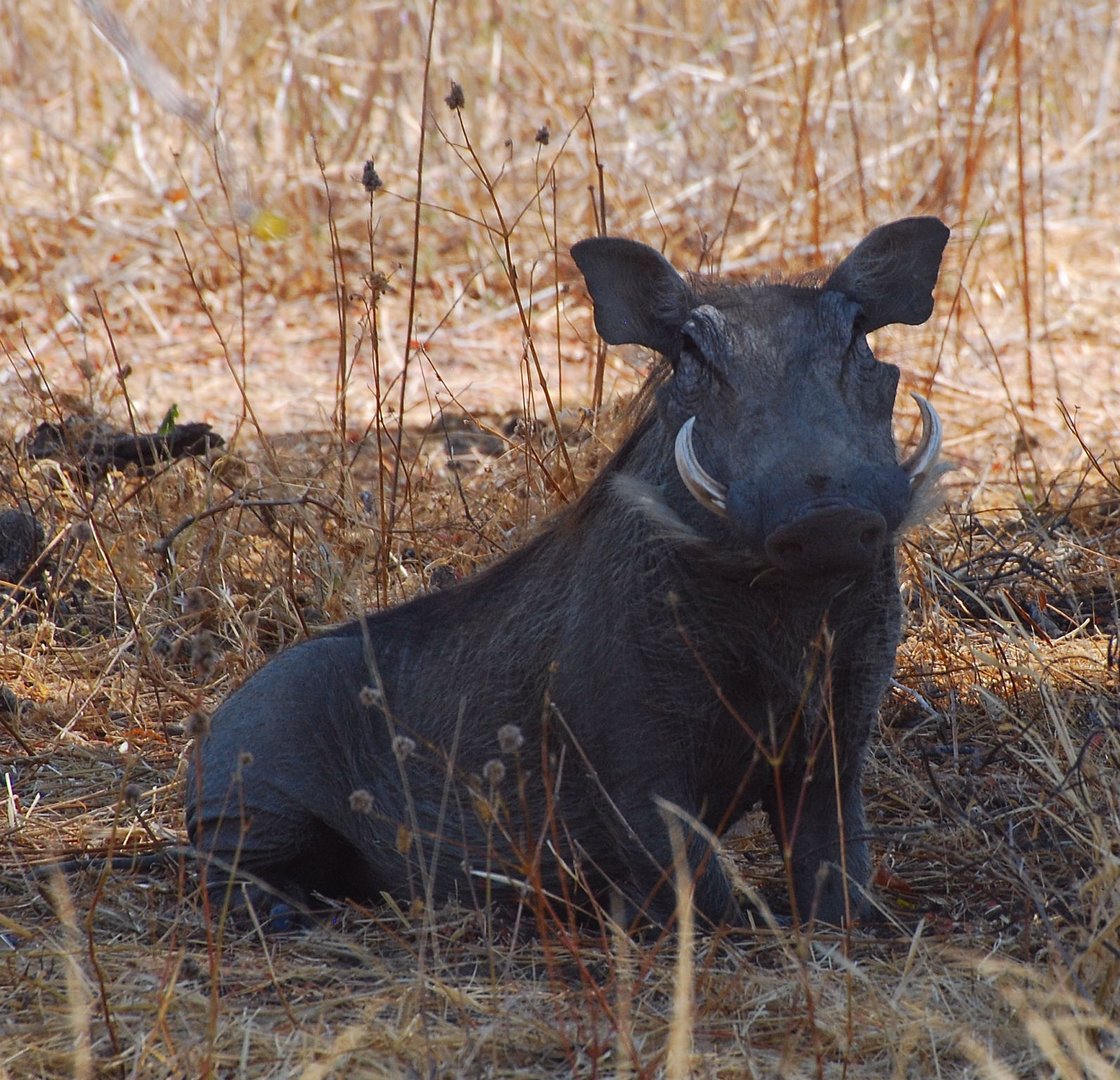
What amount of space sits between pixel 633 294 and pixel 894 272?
0.49 meters

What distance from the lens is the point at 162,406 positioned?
21.2 feet

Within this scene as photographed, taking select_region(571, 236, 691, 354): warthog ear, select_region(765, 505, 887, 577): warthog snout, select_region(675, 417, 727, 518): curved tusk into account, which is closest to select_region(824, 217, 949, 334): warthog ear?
select_region(571, 236, 691, 354): warthog ear

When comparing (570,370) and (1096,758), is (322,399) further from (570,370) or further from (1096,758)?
(1096,758)

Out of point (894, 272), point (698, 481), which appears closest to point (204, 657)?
point (698, 481)

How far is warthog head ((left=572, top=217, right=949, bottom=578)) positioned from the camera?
236cm

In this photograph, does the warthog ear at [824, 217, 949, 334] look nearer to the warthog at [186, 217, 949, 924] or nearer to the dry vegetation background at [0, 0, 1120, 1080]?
the warthog at [186, 217, 949, 924]

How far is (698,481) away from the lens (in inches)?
101

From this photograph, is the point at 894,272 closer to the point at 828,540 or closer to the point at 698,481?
the point at 698,481

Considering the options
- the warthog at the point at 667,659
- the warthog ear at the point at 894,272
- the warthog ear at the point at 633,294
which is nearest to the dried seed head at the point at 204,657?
the warthog at the point at 667,659

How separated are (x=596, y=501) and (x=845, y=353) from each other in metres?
0.58

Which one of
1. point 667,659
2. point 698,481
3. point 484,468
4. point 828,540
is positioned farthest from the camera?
point 484,468

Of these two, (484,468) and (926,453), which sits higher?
(926,453)

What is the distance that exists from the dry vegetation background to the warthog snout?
0.55m

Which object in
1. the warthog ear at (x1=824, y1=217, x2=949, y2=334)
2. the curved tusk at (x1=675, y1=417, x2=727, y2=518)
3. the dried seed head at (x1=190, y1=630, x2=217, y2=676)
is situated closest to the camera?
the dried seed head at (x1=190, y1=630, x2=217, y2=676)
